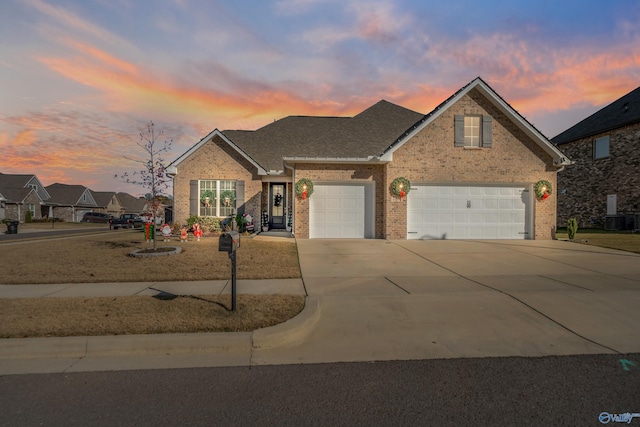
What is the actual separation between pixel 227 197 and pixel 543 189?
1449 cm

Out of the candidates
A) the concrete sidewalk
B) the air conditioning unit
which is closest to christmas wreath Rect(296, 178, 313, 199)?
the concrete sidewalk

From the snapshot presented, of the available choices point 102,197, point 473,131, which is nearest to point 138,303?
point 473,131

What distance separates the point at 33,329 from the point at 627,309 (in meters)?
8.83

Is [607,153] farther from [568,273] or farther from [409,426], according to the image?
[409,426]

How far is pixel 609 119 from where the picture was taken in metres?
24.5

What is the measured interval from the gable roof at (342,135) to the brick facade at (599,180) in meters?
12.7

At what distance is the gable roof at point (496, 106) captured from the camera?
13891 mm

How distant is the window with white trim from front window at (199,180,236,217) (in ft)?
85.1

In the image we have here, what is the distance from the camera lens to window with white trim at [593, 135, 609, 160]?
24141mm

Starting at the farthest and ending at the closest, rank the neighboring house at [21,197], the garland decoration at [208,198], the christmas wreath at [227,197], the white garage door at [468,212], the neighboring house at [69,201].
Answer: the neighboring house at [69,201]
the neighboring house at [21,197]
the christmas wreath at [227,197]
the garland decoration at [208,198]
the white garage door at [468,212]

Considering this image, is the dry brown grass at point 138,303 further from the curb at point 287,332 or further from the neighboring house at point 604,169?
the neighboring house at point 604,169

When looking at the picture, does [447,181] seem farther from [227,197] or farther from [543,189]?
[227,197]

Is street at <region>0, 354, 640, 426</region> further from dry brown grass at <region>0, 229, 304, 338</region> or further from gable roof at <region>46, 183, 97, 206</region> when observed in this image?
gable roof at <region>46, 183, 97, 206</region>

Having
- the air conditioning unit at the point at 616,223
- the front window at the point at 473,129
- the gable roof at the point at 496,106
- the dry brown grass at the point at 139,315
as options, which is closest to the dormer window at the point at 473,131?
the front window at the point at 473,129
